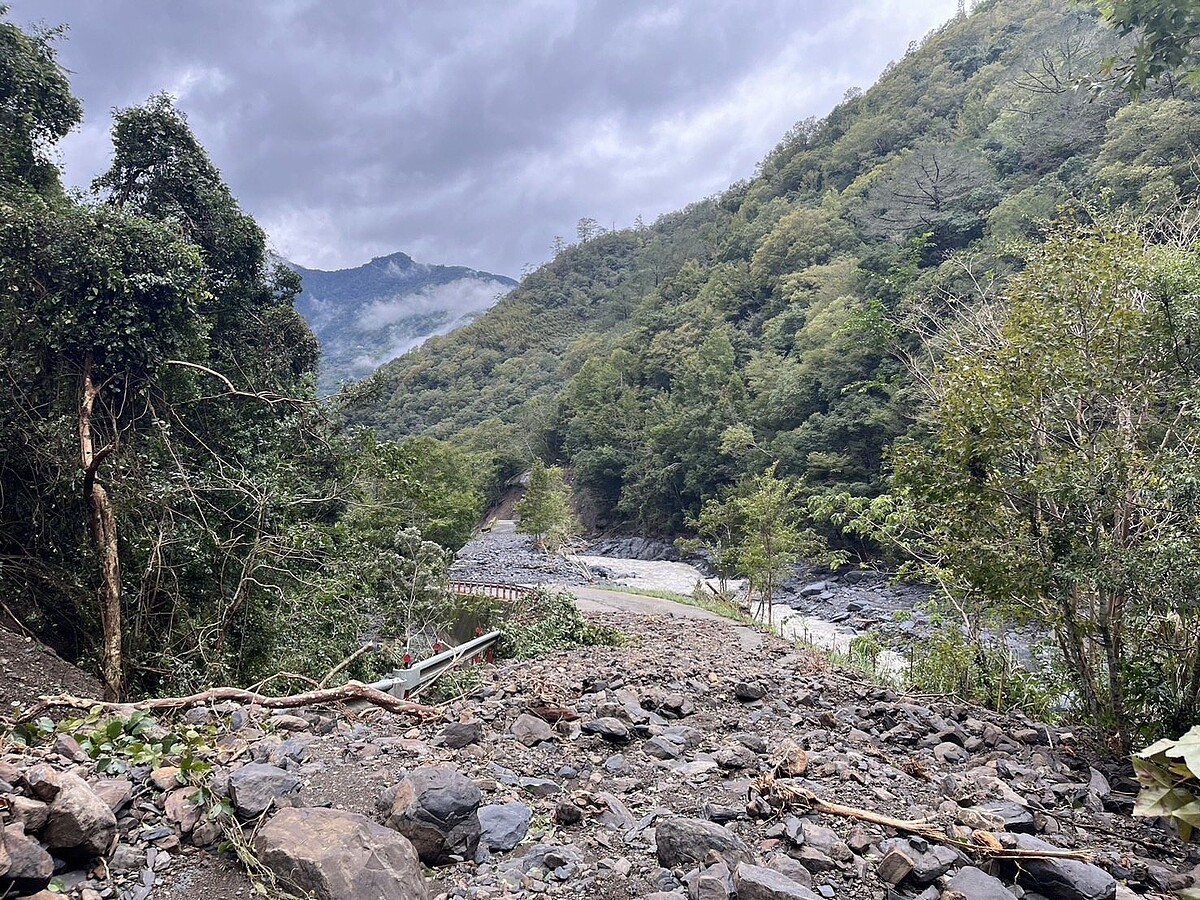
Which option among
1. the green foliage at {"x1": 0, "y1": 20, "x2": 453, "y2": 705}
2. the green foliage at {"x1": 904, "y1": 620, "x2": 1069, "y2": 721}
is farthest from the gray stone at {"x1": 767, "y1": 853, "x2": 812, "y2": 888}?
the green foliage at {"x1": 0, "y1": 20, "x2": 453, "y2": 705}

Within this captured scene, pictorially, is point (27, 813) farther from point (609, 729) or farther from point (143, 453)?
point (143, 453)

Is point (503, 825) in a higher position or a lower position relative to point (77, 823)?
lower

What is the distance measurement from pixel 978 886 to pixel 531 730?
7.47 feet

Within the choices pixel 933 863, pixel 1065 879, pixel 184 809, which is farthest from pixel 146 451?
pixel 1065 879

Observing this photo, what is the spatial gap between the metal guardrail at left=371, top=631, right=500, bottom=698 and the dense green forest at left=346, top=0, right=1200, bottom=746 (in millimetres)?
4587

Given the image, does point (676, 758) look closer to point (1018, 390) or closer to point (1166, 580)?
point (1166, 580)

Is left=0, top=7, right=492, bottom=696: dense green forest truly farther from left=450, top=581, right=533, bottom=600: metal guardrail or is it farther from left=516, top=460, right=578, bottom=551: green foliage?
left=516, top=460, right=578, bottom=551: green foliage

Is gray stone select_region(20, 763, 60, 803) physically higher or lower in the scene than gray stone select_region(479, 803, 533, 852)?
higher

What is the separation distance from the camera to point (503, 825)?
2451 mm

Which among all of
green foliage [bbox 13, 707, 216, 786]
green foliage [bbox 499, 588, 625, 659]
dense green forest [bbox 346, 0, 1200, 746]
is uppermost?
dense green forest [bbox 346, 0, 1200, 746]

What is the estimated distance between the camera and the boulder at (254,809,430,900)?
1.83 meters

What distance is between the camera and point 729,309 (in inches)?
2208

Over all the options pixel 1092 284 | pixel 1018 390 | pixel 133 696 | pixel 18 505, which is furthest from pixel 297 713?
pixel 1092 284

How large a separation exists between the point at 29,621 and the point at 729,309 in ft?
180
